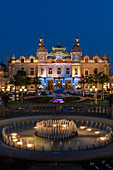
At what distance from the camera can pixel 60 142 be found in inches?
384

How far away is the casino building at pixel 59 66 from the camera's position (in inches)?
2721

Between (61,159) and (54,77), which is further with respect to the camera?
(54,77)

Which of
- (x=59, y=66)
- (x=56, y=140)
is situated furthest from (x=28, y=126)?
(x=59, y=66)

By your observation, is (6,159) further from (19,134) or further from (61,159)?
(19,134)

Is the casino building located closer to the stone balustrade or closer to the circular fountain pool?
the stone balustrade

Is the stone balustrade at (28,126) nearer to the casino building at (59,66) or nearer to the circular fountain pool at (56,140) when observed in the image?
the circular fountain pool at (56,140)

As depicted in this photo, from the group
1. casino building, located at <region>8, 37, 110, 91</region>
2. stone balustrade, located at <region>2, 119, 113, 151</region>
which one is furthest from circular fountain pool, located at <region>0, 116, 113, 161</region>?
casino building, located at <region>8, 37, 110, 91</region>

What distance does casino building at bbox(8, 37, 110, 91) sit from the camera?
69125mm

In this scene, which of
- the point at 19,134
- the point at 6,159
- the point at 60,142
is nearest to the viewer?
the point at 6,159

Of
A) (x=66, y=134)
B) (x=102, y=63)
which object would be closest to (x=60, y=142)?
(x=66, y=134)

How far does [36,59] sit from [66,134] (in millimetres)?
64965

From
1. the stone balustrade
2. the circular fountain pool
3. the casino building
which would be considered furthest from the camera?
the casino building

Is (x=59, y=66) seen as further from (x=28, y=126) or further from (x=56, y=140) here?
(x=56, y=140)

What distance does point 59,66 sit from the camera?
7075 centimetres
